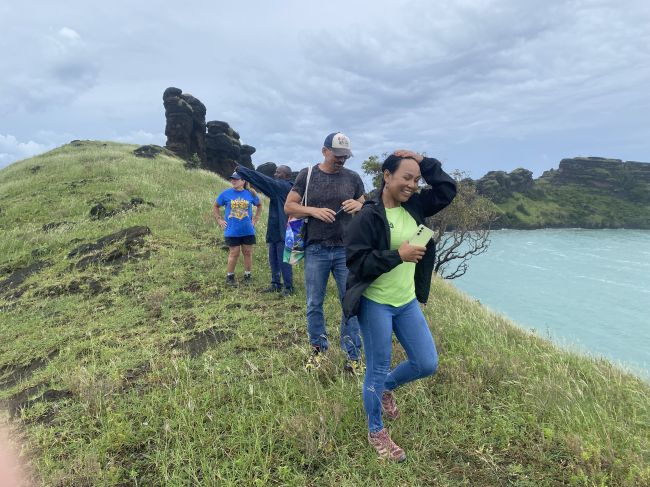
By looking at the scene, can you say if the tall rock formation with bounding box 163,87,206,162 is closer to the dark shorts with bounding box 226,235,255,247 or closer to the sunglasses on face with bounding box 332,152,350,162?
the dark shorts with bounding box 226,235,255,247

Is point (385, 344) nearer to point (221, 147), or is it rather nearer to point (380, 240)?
point (380, 240)

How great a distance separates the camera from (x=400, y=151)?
305cm

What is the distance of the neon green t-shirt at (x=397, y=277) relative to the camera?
9.69 feet

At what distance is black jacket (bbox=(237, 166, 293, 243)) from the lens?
6.67 meters

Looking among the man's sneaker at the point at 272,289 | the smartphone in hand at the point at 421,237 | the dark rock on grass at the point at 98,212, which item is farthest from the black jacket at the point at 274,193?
the dark rock on grass at the point at 98,212

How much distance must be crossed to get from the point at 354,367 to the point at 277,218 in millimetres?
4205

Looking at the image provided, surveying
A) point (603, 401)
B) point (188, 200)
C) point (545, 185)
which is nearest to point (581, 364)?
point (603, 401)

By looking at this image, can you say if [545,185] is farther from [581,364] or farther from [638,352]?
[581,364]

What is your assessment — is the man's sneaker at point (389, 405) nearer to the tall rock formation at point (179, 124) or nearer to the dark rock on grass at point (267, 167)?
the tall rock formation at point (179, 124)

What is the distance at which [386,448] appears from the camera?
10.1 feet

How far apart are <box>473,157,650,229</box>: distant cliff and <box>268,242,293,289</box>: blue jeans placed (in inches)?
4268

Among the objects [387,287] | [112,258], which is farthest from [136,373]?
[112,258]

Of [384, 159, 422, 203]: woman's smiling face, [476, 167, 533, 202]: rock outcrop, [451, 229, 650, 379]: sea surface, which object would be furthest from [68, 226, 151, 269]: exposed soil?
[476, 167, 533, 202]: rock outcrop

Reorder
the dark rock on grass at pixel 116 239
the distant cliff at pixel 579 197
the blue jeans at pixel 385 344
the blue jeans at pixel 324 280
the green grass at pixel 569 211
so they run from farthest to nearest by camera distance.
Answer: the distant cliff at pixel 579 197 → the green grass at pixel 569 211 → the dark rock on grass at pixel 116 239 → the blue jeans at pixel 324 280 → the blue jeans at pixel 385 344
